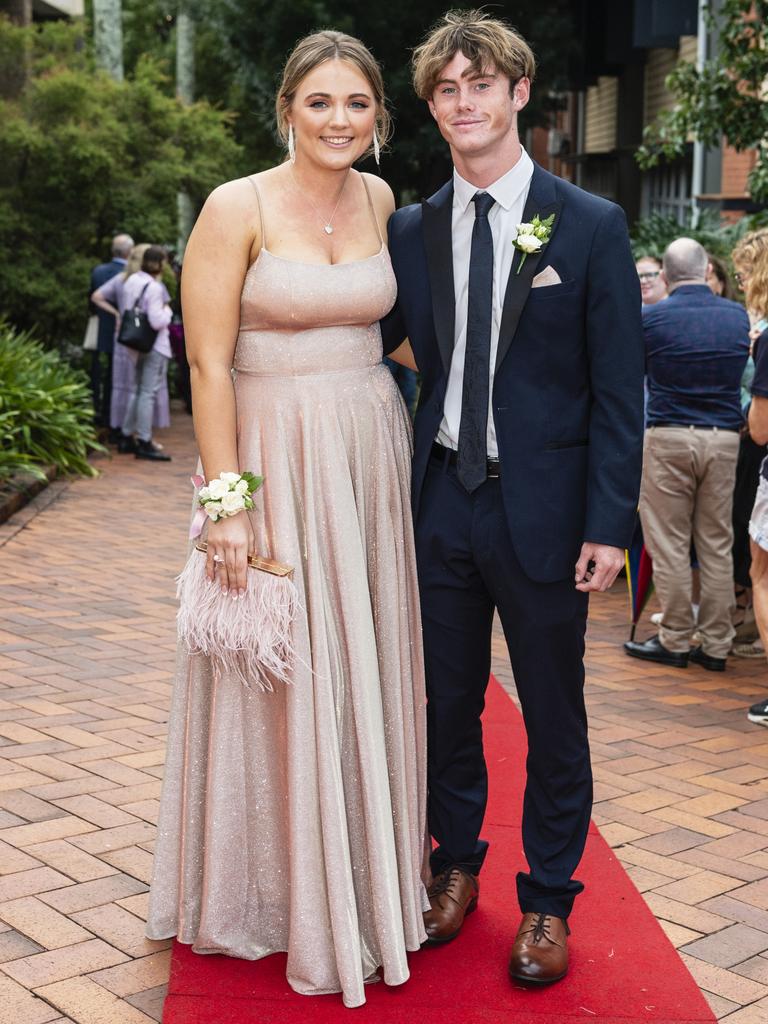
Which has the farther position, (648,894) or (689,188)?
(689,188)

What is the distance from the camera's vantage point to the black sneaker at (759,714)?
19.4ft

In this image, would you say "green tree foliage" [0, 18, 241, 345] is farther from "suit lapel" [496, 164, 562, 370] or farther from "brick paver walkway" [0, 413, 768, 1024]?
"suit lapel" [496, 164, 562, 370]

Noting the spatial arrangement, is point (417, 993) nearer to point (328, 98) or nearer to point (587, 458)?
point (587, 458)

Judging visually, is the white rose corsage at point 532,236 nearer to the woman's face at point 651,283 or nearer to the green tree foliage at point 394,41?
the woman's face at point 651,283

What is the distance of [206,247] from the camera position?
3215 millimetres

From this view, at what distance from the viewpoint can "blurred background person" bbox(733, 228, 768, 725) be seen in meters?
5.59

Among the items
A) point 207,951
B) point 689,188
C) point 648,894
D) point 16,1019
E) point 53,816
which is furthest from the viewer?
point 689,188

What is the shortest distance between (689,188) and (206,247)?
625 inches

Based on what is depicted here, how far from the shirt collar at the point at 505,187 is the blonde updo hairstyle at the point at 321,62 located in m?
0.28

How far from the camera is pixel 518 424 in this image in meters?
3.31

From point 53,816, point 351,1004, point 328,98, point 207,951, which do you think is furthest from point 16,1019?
point 328,98

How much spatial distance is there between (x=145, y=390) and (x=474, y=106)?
10.4 m

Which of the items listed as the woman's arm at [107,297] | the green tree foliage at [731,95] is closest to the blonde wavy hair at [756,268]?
the green tree foliage at [731,95]

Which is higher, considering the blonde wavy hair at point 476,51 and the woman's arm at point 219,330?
the blonde wavy hair at point 476,51
